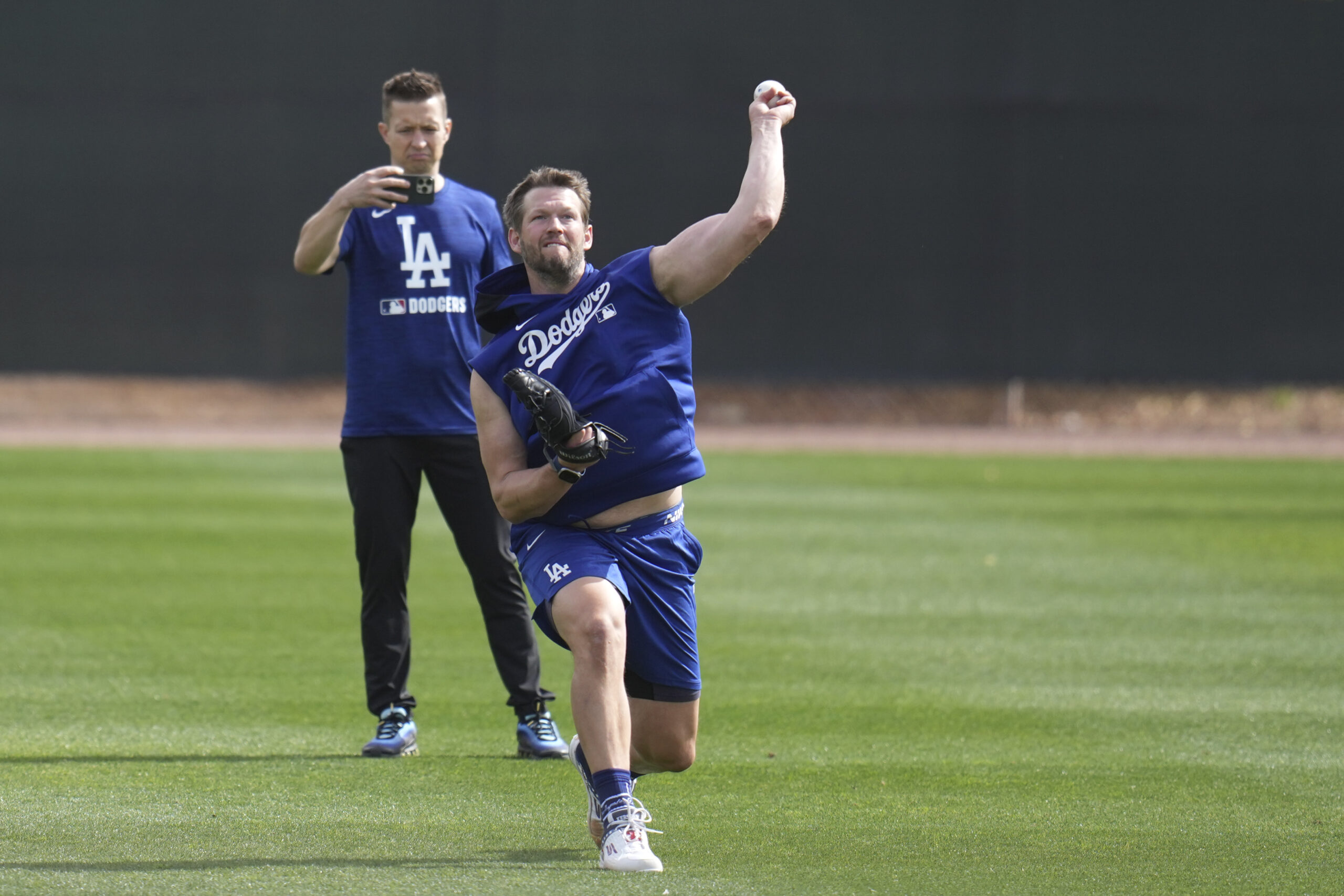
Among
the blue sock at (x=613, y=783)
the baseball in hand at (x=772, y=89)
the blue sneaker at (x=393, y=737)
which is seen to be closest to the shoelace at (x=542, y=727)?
the blue sneaker at (x=393, y=737)

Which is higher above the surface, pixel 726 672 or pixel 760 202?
pixel 760 202

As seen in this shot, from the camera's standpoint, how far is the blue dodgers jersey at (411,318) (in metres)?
5.62

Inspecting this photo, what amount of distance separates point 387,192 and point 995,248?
17.1m

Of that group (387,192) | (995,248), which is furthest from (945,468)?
(387,192)

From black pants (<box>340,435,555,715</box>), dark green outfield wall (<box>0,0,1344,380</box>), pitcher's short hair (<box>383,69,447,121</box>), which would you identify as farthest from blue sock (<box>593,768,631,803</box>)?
dark green outfield wall (<box>0,0,1344,380</box>)

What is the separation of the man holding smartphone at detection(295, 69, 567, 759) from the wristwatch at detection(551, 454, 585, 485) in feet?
5.10

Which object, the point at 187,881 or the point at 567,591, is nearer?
the point at 187,881

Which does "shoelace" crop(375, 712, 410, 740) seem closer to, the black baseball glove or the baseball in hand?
the black baseball glove

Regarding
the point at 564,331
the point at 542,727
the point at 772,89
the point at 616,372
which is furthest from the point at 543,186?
the point at 542,727

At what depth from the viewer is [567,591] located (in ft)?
13.5

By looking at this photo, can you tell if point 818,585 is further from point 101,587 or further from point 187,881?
point 187,881

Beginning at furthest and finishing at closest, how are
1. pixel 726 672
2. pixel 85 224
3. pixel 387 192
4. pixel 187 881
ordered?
pixel 85 224, pixel 726 672, pixel 387 192, pixel 187 881

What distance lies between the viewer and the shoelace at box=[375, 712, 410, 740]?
5449 millimetres

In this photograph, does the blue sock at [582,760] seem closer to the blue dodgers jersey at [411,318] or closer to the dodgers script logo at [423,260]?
the blue dodgers jersey at [411,318]
